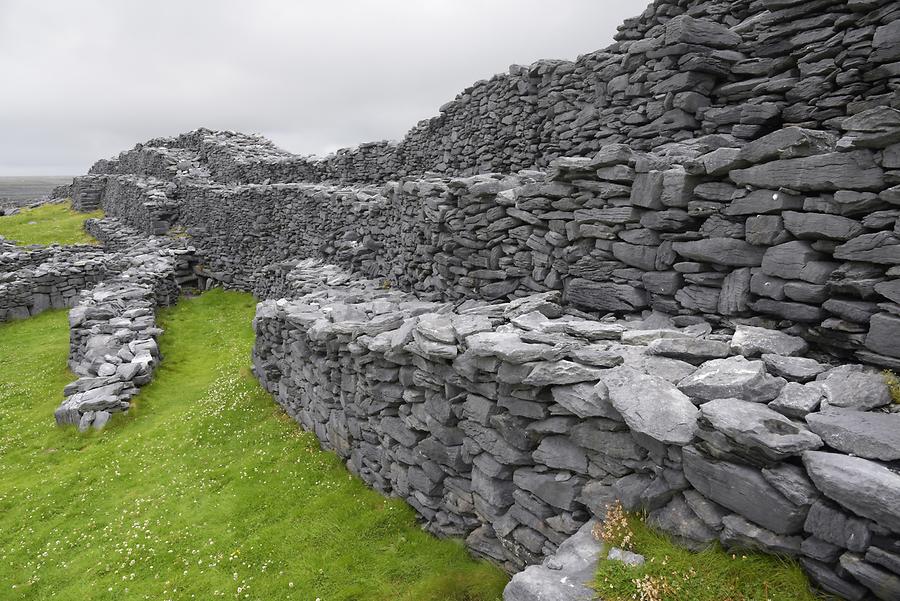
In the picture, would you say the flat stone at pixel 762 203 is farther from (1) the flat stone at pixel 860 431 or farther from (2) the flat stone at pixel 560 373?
(2) the flat stone at pixel 560 373

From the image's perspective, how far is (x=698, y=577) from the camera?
557cm

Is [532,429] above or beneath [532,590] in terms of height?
above

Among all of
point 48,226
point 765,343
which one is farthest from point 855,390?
point 48,226

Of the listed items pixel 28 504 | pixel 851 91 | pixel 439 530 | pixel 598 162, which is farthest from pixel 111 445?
pixel 851 91

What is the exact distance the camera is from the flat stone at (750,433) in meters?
5.20

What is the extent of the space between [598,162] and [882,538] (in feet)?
23.0

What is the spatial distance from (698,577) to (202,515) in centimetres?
1173

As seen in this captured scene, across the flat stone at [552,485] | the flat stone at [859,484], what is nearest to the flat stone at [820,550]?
the flat stone at [859,484]

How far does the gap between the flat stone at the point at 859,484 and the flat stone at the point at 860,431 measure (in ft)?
0.50

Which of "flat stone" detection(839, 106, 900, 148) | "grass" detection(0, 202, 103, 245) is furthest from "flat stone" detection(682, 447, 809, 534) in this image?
"grass" detection(0, 202, 103, 245)

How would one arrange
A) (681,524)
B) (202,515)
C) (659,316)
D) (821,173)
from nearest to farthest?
(681,524)
(821,173)
(659,316)
(202,515)

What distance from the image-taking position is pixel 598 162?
9867 millimetres

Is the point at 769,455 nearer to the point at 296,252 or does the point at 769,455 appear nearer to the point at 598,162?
the point at 598,162

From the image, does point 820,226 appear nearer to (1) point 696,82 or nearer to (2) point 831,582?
(2) point 831,582
